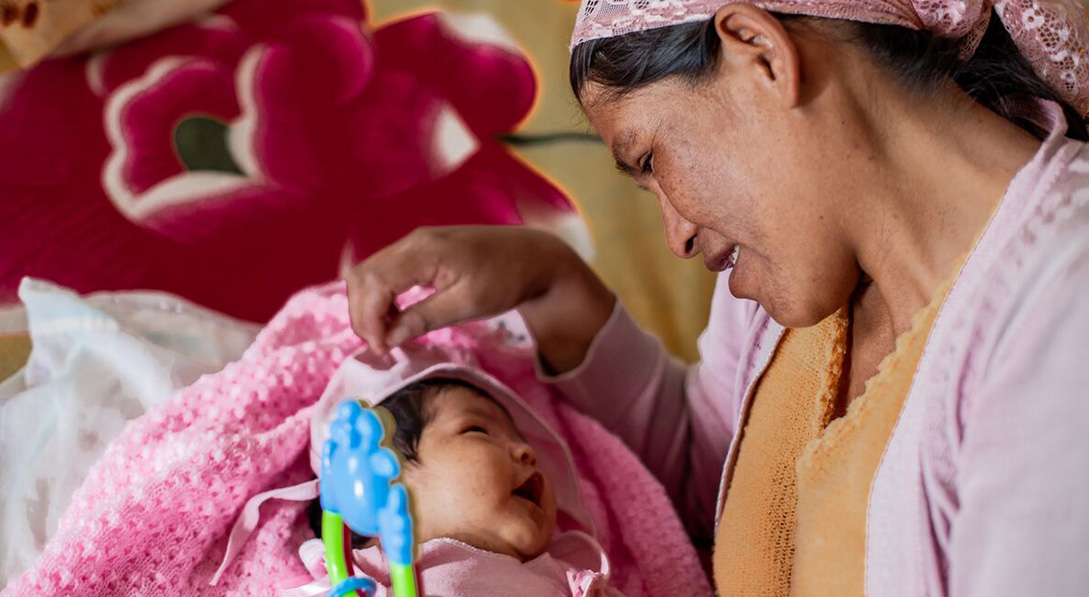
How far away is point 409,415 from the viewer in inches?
43.5

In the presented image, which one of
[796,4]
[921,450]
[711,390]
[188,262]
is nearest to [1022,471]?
[921,450]

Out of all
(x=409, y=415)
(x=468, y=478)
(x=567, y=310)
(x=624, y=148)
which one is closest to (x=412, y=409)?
(x=409, y=415)

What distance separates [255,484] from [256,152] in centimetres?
75

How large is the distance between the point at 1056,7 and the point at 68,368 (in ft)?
3.77

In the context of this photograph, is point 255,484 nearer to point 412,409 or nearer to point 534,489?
point 412,409

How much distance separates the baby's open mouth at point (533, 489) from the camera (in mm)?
1125

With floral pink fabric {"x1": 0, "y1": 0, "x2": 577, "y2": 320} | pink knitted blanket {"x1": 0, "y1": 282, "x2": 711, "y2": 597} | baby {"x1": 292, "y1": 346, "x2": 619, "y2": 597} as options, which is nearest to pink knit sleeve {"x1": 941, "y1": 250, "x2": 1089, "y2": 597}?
baby {"x1": 292, "y1": 346, "x2": 619, "y2": 597}

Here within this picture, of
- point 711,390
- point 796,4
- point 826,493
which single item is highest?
point 796,4

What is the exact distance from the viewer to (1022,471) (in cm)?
70

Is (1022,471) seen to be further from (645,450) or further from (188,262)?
(188,262)

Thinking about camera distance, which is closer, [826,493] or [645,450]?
[826,493]

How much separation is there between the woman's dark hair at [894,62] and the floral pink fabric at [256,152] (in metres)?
0.79

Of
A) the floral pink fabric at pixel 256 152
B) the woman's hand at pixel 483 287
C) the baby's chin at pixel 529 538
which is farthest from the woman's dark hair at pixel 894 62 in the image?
the floral pink fabric at pixel 256 152

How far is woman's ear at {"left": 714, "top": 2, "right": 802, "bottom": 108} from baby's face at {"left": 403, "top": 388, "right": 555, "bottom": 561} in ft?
1.54
